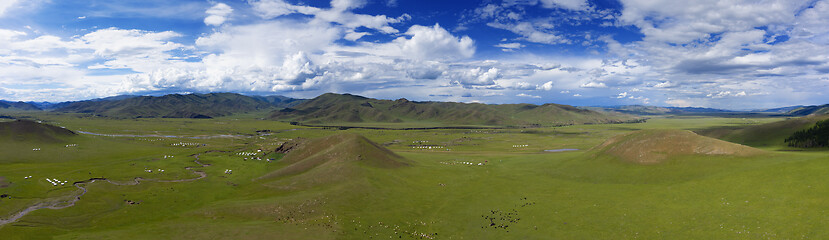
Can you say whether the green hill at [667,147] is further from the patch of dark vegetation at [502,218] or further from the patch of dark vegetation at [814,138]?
the patch of dark vegetation at [814,138]

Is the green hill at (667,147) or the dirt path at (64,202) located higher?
the green hill at (667,147)

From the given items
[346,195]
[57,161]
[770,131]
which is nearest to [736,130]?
[770,131]

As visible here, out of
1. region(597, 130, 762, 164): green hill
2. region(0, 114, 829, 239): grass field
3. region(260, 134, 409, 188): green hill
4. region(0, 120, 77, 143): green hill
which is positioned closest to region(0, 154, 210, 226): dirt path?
region(0, 114, 829, 239): grass field

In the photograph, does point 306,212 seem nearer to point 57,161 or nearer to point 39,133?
point 57,161

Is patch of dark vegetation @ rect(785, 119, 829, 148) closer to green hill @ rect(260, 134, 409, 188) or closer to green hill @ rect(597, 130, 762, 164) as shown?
green hill @ rect(597, 130, 762, 164)

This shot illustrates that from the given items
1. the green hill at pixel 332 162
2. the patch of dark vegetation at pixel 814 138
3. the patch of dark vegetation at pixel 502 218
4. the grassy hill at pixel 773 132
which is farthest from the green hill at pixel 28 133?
the grassy hill at pixel 773 132

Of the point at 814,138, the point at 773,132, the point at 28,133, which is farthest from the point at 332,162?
the point at 773,132
